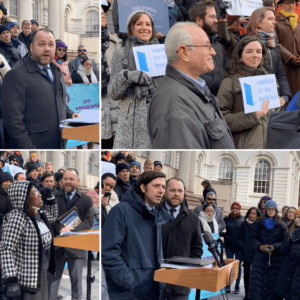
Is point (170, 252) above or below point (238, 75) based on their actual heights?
below

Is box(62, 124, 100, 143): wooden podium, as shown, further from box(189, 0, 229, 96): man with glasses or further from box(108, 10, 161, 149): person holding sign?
box(189, 0, 229, 96): man with glasses

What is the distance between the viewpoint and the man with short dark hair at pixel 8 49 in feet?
11.0

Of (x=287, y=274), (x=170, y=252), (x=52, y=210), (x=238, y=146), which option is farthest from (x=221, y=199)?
(x=52, y=210)

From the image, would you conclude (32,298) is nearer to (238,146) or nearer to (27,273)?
(27,273)

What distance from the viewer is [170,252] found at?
274 cm

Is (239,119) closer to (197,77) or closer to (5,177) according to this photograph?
(197,77)

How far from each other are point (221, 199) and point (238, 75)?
910mm

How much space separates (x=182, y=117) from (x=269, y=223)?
82.6 inches

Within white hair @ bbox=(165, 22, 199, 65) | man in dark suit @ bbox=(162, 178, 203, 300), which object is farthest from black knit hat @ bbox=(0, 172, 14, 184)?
white hair @ bbox=(165, 22, 199, 65)

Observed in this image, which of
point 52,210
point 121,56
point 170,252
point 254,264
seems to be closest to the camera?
point 170,252

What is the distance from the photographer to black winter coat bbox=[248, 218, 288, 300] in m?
3.82

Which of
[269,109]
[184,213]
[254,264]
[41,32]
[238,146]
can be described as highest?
[41,32]

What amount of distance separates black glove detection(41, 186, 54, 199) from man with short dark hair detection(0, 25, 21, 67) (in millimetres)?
1060

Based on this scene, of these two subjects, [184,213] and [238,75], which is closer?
[184,213]
